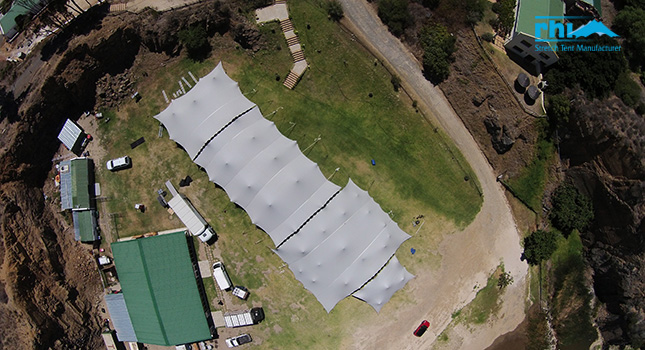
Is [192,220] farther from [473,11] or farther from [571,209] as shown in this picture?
[571,209]

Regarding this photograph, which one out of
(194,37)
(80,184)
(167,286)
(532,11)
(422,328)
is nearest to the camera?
(532,11)

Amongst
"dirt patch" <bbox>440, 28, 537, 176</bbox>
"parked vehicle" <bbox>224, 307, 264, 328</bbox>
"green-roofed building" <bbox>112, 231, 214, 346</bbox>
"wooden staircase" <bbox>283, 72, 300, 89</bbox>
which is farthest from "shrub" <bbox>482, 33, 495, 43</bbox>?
"green-roofed building" <bbox>112, 231, 214, 346</bbox>

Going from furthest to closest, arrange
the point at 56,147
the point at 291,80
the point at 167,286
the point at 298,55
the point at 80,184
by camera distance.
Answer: the point at 56,147, the point at 298,55, the point at 291,80, the point at 80,184, the point at 167,286

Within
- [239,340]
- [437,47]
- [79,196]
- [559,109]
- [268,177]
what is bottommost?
[239,340]

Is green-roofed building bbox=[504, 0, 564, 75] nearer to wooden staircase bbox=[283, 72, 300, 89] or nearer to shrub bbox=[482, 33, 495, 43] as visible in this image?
shrub bbox=[482, 33, 495, 43]

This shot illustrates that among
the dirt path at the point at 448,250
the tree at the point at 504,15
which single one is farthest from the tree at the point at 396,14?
the tree at the point at 504,15

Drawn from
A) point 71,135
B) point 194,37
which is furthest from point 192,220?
point 194,37

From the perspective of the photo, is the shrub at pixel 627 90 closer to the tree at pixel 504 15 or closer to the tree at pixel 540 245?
the tree at pixel 504 15

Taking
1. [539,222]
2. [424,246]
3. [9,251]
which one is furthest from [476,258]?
[9,251]
